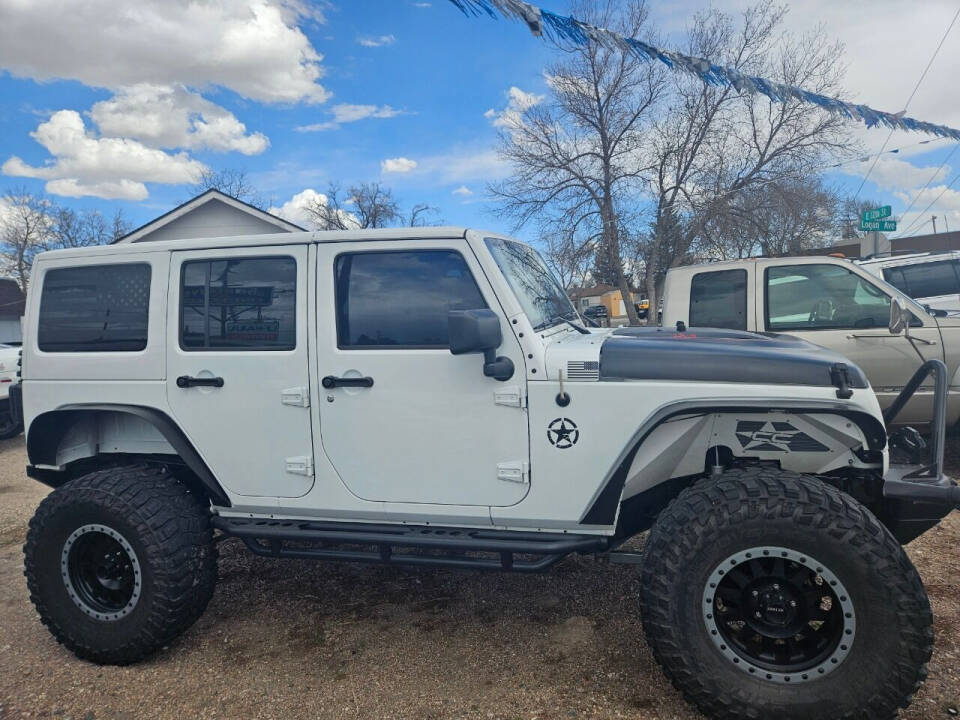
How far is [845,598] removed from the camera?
2496mm

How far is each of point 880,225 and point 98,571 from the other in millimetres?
18714

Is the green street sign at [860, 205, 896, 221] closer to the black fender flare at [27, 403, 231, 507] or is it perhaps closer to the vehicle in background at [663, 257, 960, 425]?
the vehicle in background at [663, 257, 960, 425]

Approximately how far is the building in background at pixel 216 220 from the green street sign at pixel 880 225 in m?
13.7

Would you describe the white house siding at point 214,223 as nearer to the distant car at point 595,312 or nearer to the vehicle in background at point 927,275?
the vehicle in background at point 927,275

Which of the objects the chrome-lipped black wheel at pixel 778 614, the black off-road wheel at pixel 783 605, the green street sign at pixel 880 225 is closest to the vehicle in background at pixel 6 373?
the black off-road wheel at pixel 783 605

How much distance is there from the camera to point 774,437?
2963mm

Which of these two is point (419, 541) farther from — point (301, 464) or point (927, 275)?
point (927, 275)

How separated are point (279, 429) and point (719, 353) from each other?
2.06 metres

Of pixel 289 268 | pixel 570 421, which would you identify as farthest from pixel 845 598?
pixel 289 268

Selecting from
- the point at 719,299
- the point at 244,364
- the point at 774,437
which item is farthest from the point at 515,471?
the point at 719,299

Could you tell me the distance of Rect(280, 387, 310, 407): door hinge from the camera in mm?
3154

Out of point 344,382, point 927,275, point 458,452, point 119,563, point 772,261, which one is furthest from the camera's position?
point 927,275

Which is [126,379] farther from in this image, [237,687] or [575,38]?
[575,38]

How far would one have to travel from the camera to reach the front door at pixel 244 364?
10.5 feet
